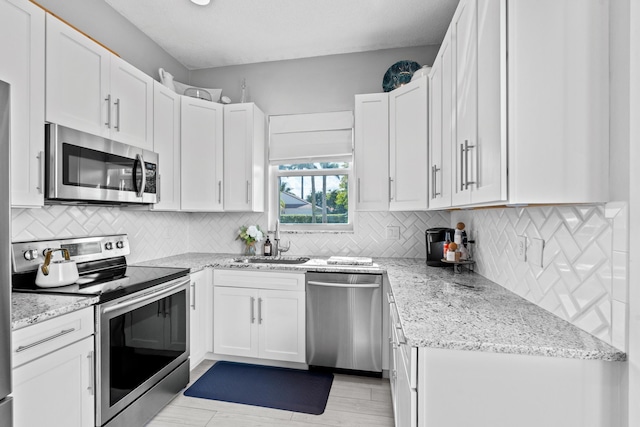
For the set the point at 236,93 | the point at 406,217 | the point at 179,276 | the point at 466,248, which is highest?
the point at 236,93

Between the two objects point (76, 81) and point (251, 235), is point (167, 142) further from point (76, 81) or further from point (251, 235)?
point (251, 235)

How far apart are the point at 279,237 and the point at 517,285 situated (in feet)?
6.91

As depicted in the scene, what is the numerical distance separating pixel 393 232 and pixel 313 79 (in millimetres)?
1676

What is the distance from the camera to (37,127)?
1.57 m

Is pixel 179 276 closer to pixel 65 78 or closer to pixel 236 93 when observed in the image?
pixel 65 78

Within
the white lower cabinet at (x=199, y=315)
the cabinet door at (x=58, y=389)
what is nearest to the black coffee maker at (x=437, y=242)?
the white lower cabinet at (x=199, y=315)

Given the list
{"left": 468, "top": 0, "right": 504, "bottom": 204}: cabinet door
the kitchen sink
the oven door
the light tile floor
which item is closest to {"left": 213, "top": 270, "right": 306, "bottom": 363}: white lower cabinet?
the kitchen sink

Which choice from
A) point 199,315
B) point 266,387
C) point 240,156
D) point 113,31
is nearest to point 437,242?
point 266,387

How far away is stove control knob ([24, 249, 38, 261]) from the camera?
1.75 meters

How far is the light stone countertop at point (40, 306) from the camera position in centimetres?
125

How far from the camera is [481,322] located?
1.18 m

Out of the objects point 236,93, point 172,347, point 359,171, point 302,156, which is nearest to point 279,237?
point 302,156

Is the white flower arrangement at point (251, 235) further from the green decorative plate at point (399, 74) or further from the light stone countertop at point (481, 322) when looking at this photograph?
the green decorative plate at point (399, 74)

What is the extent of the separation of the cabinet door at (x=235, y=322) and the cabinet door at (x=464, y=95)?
5.91 ft
